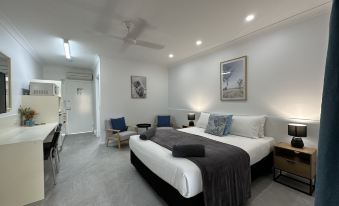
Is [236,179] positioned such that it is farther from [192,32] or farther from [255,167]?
[192,32]

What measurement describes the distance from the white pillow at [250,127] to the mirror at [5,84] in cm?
424

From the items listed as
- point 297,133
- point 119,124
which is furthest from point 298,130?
point 119,124

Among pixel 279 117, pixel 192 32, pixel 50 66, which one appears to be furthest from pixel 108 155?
pixel 50 66

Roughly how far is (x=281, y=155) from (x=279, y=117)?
719 millimetres

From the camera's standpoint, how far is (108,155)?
155 inches

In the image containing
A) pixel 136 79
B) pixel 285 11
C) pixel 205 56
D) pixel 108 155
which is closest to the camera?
pixel 285 11

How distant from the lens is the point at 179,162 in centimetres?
188

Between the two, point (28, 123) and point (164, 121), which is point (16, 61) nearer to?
point (28, 123)

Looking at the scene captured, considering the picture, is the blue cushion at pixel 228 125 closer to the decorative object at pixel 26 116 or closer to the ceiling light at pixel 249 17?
the ceiling light at pixel 249 17

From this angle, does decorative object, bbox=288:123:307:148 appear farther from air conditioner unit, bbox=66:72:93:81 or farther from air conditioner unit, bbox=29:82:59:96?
air conditioner unit, bbox=66:72:93:81

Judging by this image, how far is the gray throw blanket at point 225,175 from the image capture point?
1730mm

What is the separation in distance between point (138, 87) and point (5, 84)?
3.30m

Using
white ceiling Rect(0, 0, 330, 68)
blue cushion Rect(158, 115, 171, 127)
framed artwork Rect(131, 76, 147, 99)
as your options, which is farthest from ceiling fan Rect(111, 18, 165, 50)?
blue cushion Rect(158, 115, 171, 127)

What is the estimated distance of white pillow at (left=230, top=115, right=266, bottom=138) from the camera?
3.01 metres
